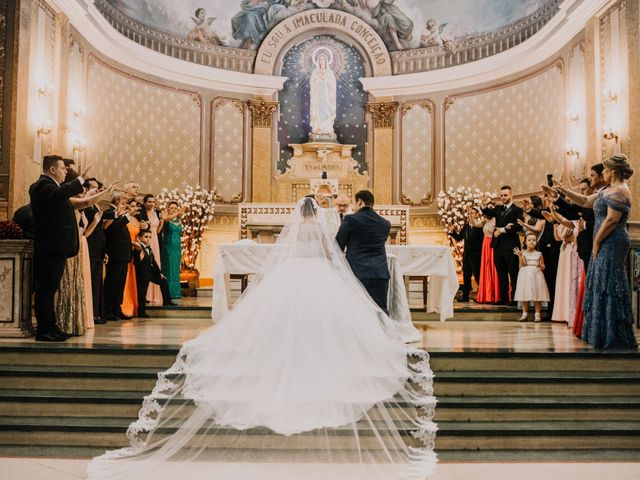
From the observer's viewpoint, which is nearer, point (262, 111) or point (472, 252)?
point (472, 252)

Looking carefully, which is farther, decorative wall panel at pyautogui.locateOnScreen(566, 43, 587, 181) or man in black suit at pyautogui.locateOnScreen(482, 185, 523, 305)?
decorative wall panel at pyautogui.locateOnScreen(566, 43, 587, 181)

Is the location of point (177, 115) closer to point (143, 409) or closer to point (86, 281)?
point (86, 281)

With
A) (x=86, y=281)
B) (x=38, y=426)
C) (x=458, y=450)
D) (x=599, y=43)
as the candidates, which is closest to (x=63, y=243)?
(x=86, y=281)

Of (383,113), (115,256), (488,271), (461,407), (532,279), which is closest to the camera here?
(461,407)

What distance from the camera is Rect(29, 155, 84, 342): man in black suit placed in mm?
6445

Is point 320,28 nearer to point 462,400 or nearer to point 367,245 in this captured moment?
point 367,245

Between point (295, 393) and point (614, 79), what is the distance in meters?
7.92

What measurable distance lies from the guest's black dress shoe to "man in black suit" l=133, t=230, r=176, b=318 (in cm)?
279

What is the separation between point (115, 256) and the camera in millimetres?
8555

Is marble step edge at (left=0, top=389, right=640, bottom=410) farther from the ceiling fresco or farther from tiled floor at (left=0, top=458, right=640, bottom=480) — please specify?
the ceiling fresco

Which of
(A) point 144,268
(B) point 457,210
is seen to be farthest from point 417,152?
(A) point 144,268

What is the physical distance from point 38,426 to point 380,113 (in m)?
11.9

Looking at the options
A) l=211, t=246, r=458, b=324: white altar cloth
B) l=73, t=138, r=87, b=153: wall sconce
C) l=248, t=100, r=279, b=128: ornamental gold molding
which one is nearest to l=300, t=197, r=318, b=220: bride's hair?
l=211, t=246, r=458, b=324: white altar cloth

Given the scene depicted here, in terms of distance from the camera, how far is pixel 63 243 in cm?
646
